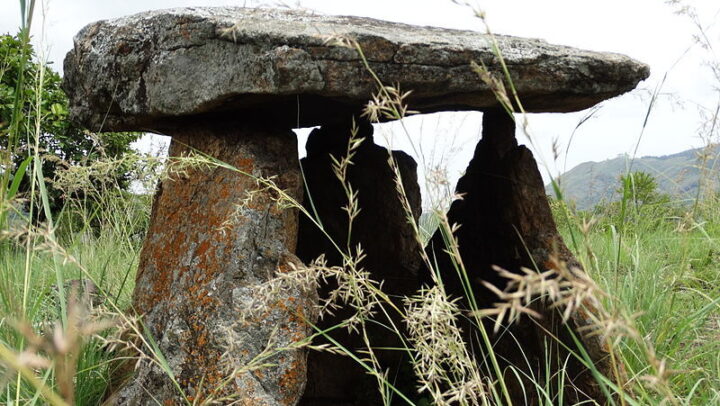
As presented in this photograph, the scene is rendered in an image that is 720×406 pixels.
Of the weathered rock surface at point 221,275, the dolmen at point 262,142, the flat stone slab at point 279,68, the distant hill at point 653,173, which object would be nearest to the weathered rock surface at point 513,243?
the dolmen at point 262,142

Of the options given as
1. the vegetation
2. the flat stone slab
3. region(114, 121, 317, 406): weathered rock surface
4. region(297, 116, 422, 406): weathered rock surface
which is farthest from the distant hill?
region(114, 121, 317, 406): weathered rock surface

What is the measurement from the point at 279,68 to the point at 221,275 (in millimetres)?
791

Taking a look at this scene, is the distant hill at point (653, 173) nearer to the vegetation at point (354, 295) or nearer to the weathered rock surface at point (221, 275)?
the vegetation at point (354, 295)

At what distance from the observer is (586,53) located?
10.0ft

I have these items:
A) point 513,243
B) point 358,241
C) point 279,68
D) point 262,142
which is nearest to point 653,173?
point 513,243

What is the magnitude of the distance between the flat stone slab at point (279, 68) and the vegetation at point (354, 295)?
149mm

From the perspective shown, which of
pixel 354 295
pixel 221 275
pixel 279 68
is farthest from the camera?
pixel 221 275

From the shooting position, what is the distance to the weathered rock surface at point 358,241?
3.86 meters

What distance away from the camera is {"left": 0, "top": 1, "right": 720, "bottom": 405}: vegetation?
1065mm

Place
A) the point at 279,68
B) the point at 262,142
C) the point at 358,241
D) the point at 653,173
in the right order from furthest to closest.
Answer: the point at 653,173
the point at 358,241
the point at 262,142
the point at 279,68

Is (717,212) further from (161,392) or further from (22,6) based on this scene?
(22,6)

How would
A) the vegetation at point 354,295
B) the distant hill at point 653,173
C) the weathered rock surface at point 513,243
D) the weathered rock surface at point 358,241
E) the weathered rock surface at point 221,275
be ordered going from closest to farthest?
the vegetation at point 354,295, the weathered rock surface at point 221,275, the weathered rock surface at point 513,243, the distant hill at point 653,173, the weathered rock surface at point 358,241

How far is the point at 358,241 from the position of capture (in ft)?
13.7

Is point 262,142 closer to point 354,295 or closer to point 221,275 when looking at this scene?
point 221,275
